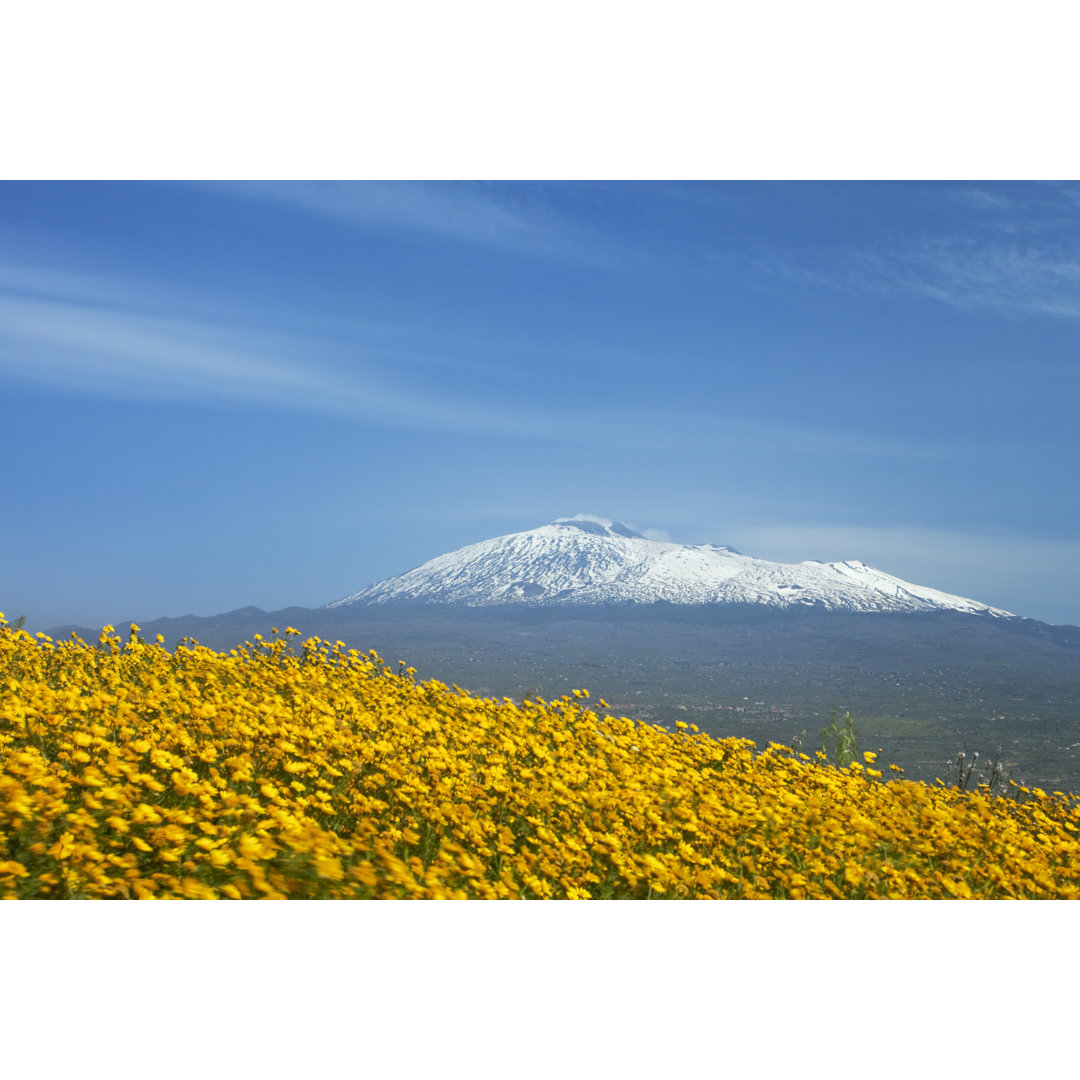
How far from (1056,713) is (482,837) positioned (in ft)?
318

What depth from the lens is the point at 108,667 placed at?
6801 millimetres

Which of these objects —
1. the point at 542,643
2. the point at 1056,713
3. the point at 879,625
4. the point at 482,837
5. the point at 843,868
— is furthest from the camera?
the point at 879,625

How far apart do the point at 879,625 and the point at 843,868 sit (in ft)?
592

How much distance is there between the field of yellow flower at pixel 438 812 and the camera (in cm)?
370

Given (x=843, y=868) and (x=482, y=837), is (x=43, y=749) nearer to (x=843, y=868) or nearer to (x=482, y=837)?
(x=482, y=837)

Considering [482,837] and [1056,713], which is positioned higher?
[482,837]

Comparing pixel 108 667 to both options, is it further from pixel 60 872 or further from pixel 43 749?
pixel 60 872

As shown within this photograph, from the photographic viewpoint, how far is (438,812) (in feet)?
14.0

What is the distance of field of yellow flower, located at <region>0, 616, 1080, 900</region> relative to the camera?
3.70 metres

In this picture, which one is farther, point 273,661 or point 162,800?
point 273,661

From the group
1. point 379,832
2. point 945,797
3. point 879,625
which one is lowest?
point 879,625

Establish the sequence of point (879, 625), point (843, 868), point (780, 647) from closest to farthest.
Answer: point (843, 868)
point (780, 647)
point (879, 625)

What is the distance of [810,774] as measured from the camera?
19.3 ft

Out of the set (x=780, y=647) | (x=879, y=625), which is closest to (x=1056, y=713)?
(x=780, y=647)
